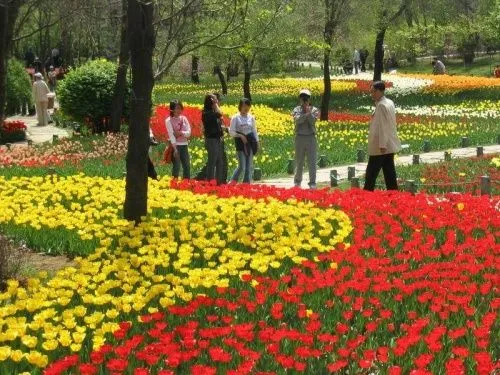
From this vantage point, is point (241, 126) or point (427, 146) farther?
point (427, 146)

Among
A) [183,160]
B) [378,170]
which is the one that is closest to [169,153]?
[183,160]

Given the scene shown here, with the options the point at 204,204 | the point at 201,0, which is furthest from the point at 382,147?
the point at 201,0

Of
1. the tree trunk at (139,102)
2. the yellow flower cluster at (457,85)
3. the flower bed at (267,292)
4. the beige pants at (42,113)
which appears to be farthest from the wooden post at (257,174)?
the yellow flower cluster at (457,85)

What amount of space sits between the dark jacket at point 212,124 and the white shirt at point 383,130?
2.66 m

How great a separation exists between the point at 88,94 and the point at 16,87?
7255 millimetres

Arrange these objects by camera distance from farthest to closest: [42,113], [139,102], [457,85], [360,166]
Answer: [457,85] → [42,113] → [360,166] → [139,102]

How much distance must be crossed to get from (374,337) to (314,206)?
14.5 feet

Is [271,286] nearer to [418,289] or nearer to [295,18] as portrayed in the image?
[418,289]

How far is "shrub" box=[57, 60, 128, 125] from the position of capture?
74.6 ft

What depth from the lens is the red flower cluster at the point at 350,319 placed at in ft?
14.5

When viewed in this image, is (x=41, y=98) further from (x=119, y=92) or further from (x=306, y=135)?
(x=306, y=135)

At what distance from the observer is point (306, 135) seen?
42.2 ft

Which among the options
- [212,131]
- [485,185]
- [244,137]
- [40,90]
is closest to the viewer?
[485,185]

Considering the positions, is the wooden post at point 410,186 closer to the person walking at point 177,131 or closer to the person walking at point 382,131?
the person walking at point 382,131
